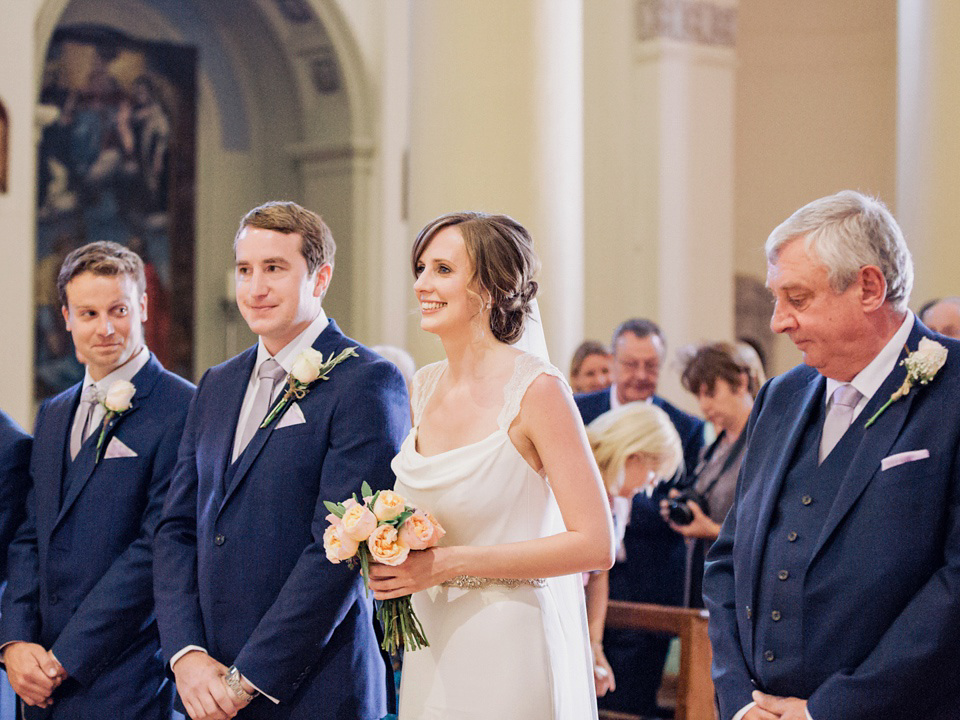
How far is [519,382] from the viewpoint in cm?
318

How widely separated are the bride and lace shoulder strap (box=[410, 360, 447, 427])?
0.39ft

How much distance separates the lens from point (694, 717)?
14.3 ft

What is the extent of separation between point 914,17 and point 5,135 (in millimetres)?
6656

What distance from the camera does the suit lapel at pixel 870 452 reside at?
9.39 ft

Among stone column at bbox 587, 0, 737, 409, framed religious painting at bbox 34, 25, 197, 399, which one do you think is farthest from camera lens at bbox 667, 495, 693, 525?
framed religious painting at bbox 34, 25, 197, 399

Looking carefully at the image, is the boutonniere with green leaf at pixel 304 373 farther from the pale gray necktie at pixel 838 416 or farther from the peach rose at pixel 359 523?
the pale gray necktie at pixel 838 416

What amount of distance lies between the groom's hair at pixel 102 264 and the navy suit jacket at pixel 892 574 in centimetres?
232

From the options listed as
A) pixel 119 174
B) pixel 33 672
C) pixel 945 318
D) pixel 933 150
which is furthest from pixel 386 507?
pixel 119 174

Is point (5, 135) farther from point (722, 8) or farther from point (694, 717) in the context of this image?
point (694, 717)

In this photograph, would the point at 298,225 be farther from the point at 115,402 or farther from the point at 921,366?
the point at 921,366

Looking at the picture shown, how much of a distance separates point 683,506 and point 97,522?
2286 millimetres

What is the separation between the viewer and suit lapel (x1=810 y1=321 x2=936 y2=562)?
2863mm

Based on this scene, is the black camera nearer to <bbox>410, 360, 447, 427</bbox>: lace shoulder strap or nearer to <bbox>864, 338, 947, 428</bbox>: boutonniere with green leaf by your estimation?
<bbox>410, 360, 447, 427</bbox>: lace shoulder strap

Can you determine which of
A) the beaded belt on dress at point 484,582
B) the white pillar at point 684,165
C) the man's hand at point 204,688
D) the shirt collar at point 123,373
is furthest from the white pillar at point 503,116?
the white pillar at point 684,165
